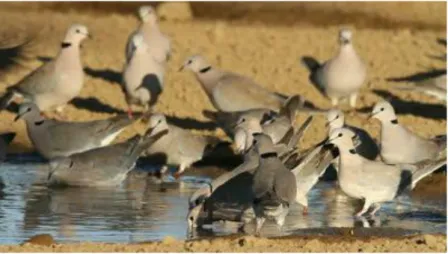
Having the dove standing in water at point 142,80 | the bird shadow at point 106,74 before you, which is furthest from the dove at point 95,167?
the bird shadow at point 106,74

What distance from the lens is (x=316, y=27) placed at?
2200cm

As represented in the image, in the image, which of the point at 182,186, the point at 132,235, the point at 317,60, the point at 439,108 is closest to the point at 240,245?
the point at 132,235

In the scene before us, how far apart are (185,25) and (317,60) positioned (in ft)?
10.5

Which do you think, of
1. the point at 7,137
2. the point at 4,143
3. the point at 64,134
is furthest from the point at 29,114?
the point at 4,143

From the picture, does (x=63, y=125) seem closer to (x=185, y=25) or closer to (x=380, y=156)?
(x=380, y=156)

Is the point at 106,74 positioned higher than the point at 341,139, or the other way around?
the point at 106,74

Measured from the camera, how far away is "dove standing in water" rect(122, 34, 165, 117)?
49.9 ft

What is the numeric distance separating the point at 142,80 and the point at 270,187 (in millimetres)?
5796

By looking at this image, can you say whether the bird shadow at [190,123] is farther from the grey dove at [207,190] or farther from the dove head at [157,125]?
the grey dove at [207,190]

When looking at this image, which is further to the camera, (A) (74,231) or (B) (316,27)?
(B) (316,27)

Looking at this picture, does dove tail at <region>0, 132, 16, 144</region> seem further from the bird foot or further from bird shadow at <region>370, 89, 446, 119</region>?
bird shadow at <region>370, 89, 446, 119</region>

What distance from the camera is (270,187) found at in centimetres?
960

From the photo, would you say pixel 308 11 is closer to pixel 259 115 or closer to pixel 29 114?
pixel 259 115

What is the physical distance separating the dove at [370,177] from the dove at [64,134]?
259 centimetres
